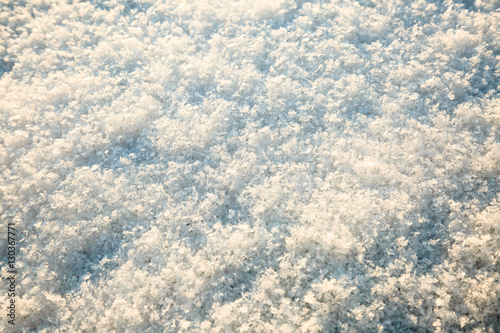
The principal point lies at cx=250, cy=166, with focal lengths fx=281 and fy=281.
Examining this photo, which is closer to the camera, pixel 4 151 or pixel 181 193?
pixel 181 193

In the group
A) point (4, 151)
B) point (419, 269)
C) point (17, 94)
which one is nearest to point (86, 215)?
point (4, 151)

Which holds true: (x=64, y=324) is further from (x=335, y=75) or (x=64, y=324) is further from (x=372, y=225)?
(x=335, y=75)

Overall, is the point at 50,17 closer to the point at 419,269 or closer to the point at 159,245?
the point at 159,245

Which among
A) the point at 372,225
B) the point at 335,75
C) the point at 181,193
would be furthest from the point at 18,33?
the point at 372,225

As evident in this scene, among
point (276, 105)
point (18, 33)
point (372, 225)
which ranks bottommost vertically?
point (372, 225)

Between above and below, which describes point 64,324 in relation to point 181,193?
below

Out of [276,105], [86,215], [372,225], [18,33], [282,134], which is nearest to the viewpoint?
[372,225]

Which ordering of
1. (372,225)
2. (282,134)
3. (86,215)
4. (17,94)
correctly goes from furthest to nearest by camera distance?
(17,94)
(282,134)
(86,215)
(372,225)
